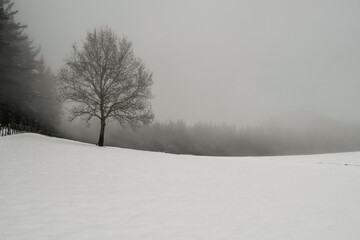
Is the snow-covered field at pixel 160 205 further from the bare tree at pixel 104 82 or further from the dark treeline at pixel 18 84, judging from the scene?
the dark treeline at pixel 18 84

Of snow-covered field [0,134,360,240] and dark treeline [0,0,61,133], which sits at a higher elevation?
dark treeline [0,0,61,133]

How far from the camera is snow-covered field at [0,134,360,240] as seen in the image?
16.9 ft

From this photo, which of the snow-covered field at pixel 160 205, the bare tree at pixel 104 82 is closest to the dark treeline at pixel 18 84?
the bare tree at pixel 104 82

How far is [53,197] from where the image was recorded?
272 inches

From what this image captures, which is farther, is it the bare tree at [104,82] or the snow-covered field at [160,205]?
the bare tree at [104,82]

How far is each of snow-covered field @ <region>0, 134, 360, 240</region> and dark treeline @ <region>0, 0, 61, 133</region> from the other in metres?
21.2

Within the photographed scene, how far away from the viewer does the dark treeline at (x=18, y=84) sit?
27.6m

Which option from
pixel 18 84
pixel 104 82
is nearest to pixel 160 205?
pixel 104 82

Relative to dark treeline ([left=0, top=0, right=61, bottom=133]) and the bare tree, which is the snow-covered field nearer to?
the bare tree

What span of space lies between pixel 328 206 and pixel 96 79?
2189 cm

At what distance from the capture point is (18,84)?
30.0 metres

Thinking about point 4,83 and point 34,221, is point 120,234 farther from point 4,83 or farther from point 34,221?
point 4,83

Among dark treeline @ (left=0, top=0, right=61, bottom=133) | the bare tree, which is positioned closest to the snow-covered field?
the bare tree

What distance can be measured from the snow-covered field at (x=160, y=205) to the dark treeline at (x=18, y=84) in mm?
21224
